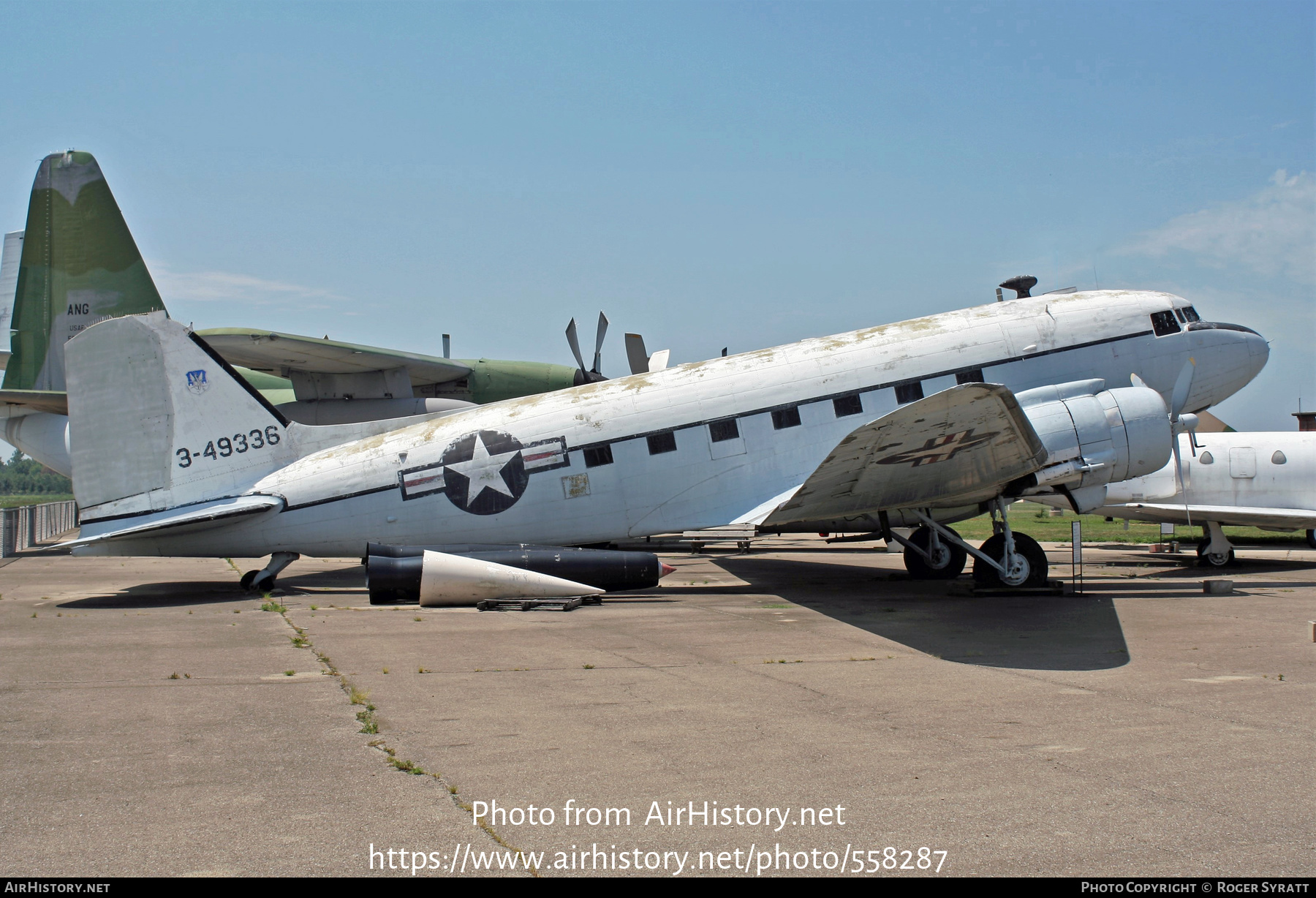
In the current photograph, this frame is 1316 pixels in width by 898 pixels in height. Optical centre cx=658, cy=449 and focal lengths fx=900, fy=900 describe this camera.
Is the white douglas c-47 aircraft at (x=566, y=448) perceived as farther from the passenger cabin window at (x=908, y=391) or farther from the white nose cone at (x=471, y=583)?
the white nose cone at (x=471, y=583)

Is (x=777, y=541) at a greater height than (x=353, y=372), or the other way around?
(x=353, y=372)

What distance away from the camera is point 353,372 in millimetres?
25375

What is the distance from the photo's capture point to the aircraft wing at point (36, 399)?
2302 cm

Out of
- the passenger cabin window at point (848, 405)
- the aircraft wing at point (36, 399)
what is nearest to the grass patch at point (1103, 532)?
the passenger cabin window at point (848, 405)

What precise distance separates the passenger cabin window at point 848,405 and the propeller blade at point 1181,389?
548cm

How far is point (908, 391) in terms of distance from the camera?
1489 centimetres

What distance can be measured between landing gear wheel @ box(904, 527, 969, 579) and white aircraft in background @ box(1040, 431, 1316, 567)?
6315mm

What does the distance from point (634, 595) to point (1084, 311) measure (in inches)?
356

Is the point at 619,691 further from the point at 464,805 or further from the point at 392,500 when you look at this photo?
Answer: the point at 392,500

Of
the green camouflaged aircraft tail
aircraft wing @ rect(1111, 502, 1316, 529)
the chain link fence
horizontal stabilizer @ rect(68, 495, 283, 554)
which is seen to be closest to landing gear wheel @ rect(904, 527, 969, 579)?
aircraft wing @ rect(1111, 502, 1316, 529)

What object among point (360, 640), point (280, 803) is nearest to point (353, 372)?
point (360, 640)

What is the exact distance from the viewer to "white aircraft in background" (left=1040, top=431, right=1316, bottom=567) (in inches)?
826

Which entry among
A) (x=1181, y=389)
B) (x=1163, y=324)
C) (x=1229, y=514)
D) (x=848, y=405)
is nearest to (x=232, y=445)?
(x=848, y=405)

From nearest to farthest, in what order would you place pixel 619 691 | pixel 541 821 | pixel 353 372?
pixel 541 821
pixel 619 691
pixel 353 372
